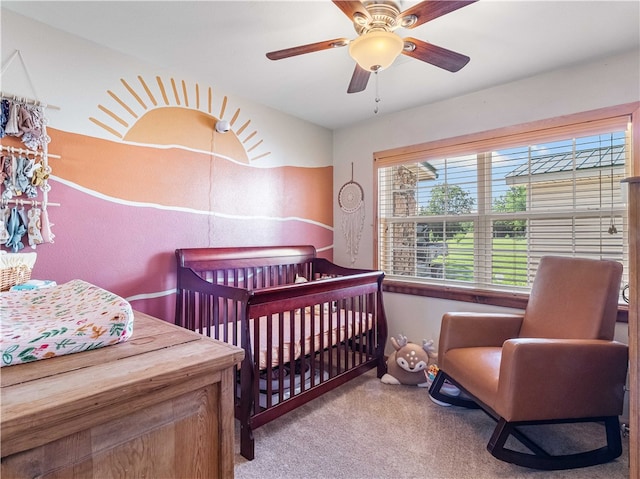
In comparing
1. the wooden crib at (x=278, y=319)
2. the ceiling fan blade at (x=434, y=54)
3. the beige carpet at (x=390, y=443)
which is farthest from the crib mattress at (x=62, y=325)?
the ceiling fan blade at (x=434, y=54)

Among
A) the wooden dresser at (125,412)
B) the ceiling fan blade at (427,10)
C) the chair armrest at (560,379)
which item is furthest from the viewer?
the chair armrest at (560,379)

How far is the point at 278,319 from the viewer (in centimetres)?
195

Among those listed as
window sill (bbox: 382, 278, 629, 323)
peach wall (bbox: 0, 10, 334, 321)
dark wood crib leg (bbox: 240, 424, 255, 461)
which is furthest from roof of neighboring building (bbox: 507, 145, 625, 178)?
dark wood crib leg (bbox: 240, 424, 255, 461)

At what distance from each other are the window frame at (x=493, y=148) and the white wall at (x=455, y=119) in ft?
0.15

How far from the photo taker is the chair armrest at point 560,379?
1.57 metres

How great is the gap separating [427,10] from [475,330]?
1792 mm

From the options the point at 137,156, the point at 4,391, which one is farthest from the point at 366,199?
the point at 4,391

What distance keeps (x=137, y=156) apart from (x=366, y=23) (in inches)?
61.6

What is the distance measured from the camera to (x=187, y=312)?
2.19 m

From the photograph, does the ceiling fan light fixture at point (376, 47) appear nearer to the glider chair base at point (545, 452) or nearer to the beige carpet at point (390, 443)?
the glider chair base at point (545, 452)

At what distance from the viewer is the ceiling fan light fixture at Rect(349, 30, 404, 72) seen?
139 cm

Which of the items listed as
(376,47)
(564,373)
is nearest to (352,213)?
(376,47)

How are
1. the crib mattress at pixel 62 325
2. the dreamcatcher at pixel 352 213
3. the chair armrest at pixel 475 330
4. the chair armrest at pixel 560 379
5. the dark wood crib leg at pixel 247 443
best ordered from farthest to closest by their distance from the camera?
1. the dreamcatcher at pixel 352 213
2. the chair armrest at pixel 475 330
3. the dark wood crib leg at pixel 247 443
4. the chair armrest at pixel 560 379
5. the crib mattress at pixel 62 325

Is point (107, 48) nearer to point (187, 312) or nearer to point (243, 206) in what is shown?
point (243, 206)
